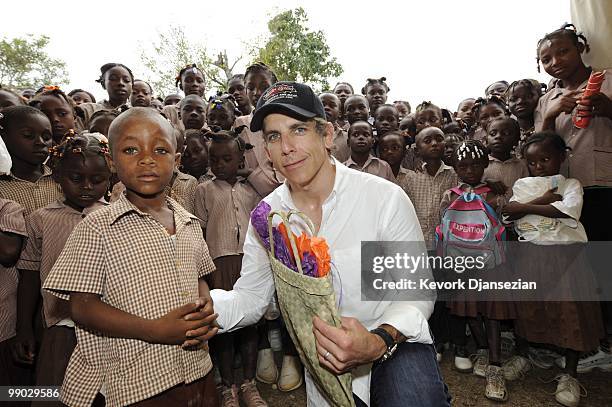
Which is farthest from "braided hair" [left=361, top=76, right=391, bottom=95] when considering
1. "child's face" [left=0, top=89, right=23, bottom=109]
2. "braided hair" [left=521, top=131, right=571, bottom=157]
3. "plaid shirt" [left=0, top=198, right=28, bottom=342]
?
"plaid shirt" [left=0, top=198, right=28, bottom=342]

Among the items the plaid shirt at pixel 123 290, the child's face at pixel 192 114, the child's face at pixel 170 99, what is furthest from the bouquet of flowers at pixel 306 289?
the child's face at pixel 170 99

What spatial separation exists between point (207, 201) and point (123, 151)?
1.55 meters

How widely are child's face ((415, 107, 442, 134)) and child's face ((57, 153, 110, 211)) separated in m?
3.71

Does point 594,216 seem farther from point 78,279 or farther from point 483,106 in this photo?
point 78,279

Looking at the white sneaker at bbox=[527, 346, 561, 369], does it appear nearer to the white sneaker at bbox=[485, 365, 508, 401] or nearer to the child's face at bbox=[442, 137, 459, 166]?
the white sneaker at bbox=[485, 365, 508, 401]

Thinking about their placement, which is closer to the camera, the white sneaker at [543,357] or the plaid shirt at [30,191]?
the plaid shirt at [30,191]

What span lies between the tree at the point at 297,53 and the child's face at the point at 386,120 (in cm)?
1511

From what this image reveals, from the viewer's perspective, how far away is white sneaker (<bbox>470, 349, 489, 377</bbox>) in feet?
10.5

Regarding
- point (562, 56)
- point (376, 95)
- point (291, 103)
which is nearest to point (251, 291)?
point (291, 103)

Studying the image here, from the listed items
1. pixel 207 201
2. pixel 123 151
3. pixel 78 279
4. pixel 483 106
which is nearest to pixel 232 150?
pixel 207 201

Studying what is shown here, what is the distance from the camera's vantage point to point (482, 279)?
10.2 feet

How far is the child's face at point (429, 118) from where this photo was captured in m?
4.67

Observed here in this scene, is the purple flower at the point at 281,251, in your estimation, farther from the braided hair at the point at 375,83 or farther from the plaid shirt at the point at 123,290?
the braided hair at the point at 375,83

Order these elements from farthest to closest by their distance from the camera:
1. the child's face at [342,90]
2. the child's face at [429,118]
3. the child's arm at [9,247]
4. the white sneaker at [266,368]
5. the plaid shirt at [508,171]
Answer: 1. the child's face at [342,90]
2. the child's face at [429,118]
3. the plaid shirt at [508,171]
4. the white sneaker at [266,368]
5. the child's arm at [9,247]
